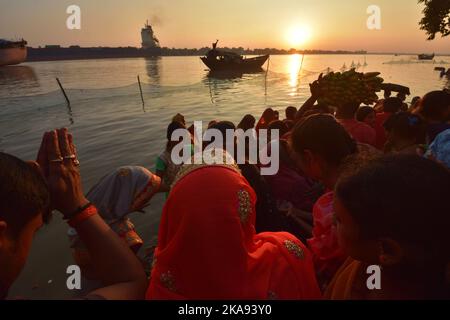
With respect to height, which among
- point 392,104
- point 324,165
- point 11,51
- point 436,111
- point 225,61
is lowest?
point 324,165

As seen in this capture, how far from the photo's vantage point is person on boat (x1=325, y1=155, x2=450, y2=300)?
38.0 inches

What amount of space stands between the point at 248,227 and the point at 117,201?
54.5 inches

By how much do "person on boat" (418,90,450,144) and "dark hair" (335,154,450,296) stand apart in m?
3.32

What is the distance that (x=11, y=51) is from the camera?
198 feet

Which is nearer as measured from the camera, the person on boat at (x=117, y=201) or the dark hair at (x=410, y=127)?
Answer: the person on boat at (x=117, y=201)

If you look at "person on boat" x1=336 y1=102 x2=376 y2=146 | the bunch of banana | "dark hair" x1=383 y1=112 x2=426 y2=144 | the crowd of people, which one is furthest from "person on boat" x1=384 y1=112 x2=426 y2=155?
the crowd of people

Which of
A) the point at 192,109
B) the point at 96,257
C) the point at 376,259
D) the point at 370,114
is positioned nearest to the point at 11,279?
the point at 96,257

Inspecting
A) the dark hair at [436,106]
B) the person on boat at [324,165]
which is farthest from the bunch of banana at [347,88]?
the person on boat at [324,165]

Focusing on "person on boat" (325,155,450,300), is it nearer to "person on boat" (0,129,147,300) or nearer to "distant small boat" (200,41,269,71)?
"person on boat" (0,129,147,300)

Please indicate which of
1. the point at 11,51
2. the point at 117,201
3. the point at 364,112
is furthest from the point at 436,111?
the point at 11,51

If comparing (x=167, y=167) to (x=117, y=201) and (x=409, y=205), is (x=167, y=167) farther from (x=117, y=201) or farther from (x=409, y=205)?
(x=409, y=205)

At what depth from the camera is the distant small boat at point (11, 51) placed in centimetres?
5866

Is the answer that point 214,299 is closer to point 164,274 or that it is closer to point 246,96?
point 164,274

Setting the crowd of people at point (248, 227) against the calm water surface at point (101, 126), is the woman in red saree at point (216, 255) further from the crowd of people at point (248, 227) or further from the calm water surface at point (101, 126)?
the calm water surface at point (101, 126)
